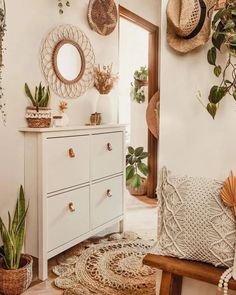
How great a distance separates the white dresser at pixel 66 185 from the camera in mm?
2211

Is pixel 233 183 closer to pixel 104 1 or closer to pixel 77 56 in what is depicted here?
pixel 77 56

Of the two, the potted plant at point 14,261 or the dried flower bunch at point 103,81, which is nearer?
the potted plant at point 14,261

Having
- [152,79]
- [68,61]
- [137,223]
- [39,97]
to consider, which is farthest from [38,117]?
[152,79]

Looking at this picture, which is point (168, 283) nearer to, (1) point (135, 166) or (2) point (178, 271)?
(2) point (178, 271)

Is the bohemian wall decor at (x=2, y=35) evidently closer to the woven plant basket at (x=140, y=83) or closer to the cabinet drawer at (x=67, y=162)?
the cabinet drawer at (x=67, y=162)

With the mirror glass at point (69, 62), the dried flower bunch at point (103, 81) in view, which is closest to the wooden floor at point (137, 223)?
the dried flower bunch at point (103, 81)

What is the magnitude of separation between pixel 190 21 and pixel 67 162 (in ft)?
4.72

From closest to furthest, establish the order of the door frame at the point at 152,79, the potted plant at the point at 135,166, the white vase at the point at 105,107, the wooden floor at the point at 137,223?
the wooden floor at the point at 137,223, the white vase at the point at 105,107, the potted plant at the point at 135,166, the door frame at the point at 152,79

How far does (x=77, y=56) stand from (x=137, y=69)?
213cm

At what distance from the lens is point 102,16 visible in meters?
3.05

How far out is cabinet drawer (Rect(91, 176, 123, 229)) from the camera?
8.87ft

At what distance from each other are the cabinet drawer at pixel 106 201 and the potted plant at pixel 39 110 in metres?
0.67

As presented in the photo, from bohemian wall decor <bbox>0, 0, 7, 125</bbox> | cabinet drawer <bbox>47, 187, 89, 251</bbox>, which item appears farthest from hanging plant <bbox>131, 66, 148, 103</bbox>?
bohemian wall decor <bbox>0, 0, 7, 125</bbox>

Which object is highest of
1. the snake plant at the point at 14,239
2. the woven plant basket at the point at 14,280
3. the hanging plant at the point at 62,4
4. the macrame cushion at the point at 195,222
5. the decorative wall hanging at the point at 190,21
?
the hanging plant at the point at 62,4
